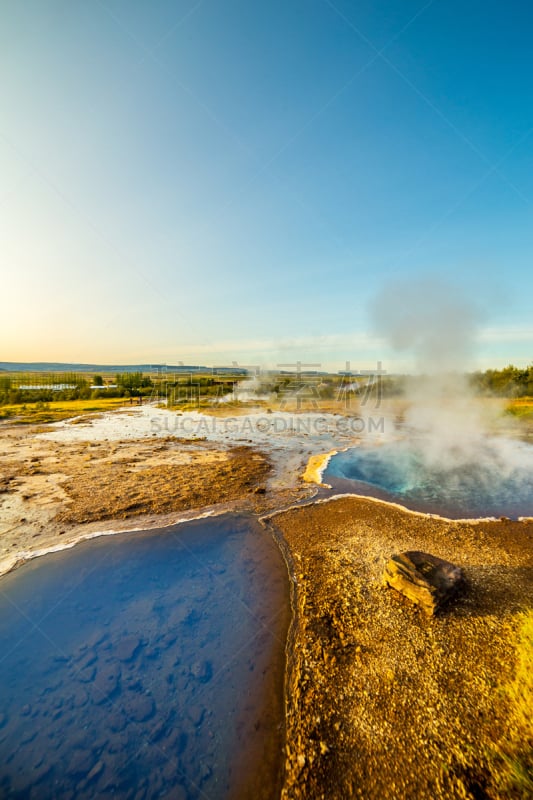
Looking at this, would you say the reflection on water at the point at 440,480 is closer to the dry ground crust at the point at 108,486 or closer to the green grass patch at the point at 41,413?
the dry ground crust at the point at 108,486

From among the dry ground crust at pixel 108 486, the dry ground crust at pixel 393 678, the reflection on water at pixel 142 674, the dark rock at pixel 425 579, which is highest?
the dark rock at pixel 425 579

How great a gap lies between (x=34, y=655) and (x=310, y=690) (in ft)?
15.4

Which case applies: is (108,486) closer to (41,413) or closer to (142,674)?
(142,674)

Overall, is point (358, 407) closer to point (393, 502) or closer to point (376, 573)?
point (393, 502)

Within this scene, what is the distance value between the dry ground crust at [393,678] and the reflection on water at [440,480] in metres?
3.07

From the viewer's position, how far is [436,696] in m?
4.13

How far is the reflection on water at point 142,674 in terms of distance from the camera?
3709 millimetres

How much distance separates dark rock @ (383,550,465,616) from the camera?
18.4 ft

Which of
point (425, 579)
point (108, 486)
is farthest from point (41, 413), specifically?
point (425, 579)

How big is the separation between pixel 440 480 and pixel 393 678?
1067cm

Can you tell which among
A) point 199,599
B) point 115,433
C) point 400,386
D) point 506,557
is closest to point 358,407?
point 400,386

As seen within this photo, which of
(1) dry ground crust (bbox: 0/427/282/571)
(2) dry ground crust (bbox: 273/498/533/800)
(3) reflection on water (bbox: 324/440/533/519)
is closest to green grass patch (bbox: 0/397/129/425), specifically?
(1) dry ground crust (bbox: 0/427/282/571)

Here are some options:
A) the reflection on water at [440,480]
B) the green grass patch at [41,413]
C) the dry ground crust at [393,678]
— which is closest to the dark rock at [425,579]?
the dry ground crust at [393,678]

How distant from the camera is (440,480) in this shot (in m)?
13.3
